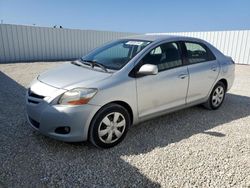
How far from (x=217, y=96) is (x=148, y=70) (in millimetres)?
2350

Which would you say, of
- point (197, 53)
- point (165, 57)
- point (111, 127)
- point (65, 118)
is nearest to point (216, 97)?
point (197, 53)

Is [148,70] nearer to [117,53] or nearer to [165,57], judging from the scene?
[165,57]

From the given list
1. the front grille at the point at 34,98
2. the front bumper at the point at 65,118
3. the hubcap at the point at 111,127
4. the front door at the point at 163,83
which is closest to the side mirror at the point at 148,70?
the front door at the point at 163,83

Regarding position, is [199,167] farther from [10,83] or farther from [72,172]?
[10,83]

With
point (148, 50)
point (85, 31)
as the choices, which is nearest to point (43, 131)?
point (148, 50)

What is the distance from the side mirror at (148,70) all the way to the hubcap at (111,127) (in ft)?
2.27

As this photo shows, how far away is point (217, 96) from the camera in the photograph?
15.5 feet

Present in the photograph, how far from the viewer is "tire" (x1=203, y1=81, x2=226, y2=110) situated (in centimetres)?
462

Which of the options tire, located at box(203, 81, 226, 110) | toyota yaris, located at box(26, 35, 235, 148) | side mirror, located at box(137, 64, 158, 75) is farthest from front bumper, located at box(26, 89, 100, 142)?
tire, located at box(203, 81, 226, 110)

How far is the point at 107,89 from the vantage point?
2.90 meters

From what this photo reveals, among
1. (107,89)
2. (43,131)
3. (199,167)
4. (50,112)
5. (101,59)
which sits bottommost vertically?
(199,167)

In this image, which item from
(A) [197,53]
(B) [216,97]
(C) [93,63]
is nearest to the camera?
(C) [93,63]

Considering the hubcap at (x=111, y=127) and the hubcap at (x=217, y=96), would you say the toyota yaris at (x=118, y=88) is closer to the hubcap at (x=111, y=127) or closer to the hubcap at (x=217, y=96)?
the hubcap at (x=111, y=127)

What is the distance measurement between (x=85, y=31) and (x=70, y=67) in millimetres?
12479
